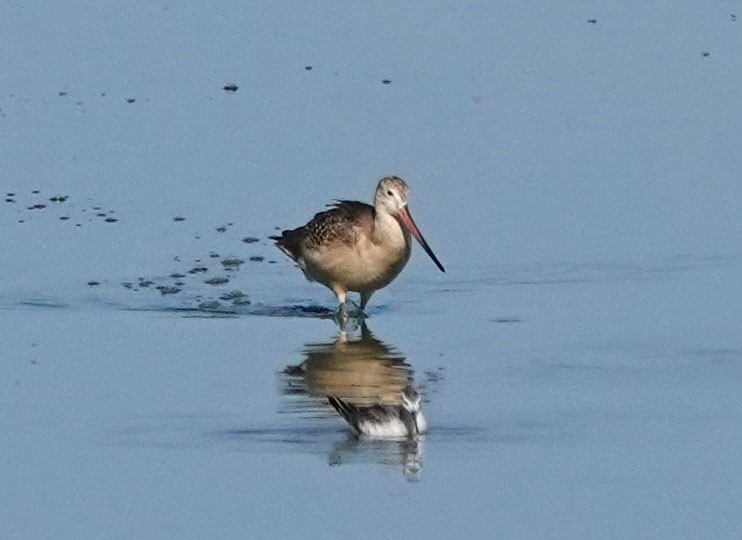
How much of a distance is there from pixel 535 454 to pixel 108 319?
135 inches

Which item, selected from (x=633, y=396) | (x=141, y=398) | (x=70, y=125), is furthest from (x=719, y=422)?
(x=70, y=125)

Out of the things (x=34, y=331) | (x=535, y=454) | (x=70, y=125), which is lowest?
(x=535, y=454)

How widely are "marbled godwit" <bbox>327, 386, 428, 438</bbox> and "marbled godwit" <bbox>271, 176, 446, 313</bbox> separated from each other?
9.16ft

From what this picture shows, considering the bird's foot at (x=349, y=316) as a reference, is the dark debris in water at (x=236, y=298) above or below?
above

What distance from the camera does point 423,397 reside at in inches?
447

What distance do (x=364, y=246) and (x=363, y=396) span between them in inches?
87.3

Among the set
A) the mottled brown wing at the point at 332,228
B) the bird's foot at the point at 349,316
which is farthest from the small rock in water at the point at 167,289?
the bird's foot at the point at 349,316

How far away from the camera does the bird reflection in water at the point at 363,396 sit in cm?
1049

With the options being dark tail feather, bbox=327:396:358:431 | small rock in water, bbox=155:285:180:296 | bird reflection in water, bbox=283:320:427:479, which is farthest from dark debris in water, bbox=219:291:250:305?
dark tail feather, bbox=327:396:358:431

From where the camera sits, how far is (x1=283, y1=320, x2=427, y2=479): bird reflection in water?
413 inches

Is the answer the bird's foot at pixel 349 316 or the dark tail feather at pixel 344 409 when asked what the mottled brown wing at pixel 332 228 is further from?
the dark tail feather at pixel 344 409

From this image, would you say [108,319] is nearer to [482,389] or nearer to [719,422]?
[482,389]

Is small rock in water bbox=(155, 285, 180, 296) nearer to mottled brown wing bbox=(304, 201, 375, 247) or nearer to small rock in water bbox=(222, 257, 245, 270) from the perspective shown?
small rock in water bbox=(222, 257, 245, 270)

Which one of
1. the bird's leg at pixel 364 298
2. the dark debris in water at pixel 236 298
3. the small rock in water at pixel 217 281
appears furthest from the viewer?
the small rock in water at pixel 217 281
